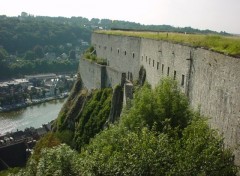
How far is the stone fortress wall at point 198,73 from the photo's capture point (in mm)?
15521

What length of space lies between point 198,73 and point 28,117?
7354cm

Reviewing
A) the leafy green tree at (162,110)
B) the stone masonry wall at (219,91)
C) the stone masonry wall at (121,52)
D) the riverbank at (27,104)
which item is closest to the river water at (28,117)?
the riverbank at (27,104)

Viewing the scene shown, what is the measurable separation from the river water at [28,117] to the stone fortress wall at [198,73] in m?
46.7

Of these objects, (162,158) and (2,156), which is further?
(2,156)

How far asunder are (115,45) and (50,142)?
41.6 feet

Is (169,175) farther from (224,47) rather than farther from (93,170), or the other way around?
(224,47)

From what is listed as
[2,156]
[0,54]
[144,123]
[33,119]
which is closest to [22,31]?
[0,54]

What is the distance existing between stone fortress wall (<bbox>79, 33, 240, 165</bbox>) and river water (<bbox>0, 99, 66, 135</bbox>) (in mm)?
46750

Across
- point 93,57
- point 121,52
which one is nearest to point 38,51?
point 93,57

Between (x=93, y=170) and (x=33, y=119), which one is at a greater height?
(x=93, y=170)

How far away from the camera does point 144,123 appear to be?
19.4m

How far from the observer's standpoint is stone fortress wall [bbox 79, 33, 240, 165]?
611 inches

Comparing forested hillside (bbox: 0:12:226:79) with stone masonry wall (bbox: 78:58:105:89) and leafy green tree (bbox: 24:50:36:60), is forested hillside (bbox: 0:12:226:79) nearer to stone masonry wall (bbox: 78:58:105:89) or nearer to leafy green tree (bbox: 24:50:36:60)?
leafy green tree (bbox: 24:50:36:60)

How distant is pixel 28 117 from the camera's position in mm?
89000
